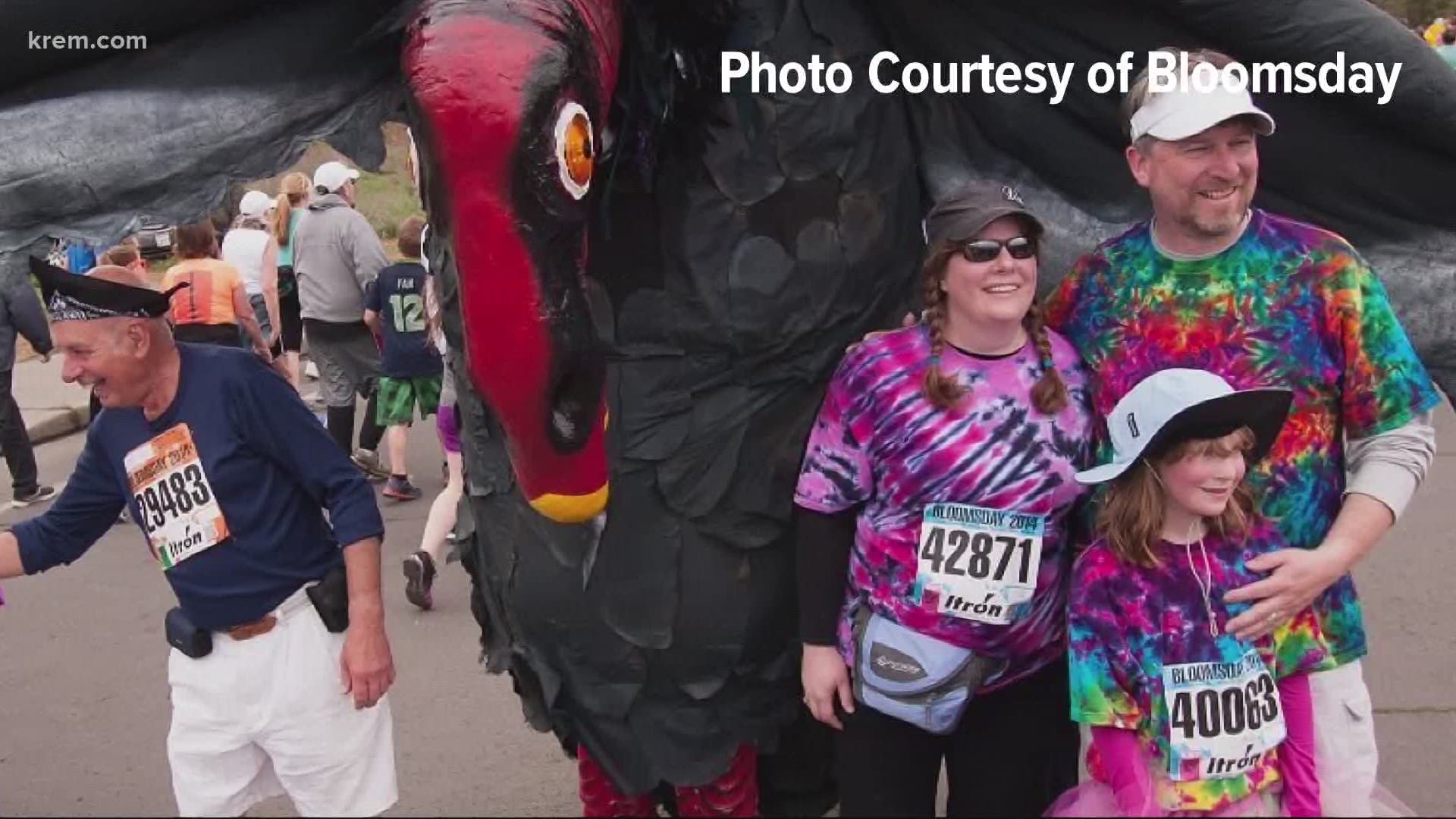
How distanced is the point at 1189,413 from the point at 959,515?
0.34 metres

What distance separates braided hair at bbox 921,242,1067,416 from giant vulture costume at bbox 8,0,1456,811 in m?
0.21

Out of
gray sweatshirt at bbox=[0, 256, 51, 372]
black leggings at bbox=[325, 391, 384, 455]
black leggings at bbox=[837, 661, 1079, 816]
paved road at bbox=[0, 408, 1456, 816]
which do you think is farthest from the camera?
black leggings at bbox=[325, 391, 384, 455]

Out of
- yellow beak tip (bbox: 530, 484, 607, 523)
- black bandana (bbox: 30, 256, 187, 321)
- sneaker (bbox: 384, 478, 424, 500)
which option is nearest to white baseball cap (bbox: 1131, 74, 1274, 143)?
yellow beak tip (bbox: 530, 484, 607, 523)

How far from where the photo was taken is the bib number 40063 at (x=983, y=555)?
189cm

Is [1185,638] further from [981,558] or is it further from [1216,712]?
[981,558]

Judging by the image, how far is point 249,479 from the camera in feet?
7.15

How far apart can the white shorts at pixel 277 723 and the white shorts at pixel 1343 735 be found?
4.75 feet

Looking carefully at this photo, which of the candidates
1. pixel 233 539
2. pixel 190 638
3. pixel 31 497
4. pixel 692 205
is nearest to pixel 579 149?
pixel 692 205

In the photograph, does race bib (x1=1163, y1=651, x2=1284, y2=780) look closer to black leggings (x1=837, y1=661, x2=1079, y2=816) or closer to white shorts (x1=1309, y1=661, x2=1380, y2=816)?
white shorts (x1=1309, y1=661, x2=1380, y2=816)

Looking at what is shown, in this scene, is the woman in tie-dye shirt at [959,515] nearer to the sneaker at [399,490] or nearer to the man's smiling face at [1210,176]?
the man's smiling face at [1210,176]

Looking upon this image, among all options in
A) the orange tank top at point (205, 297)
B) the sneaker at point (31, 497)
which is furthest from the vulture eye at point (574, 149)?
the sneaker at point (31, 497)

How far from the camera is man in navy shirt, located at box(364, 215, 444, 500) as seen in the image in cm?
588

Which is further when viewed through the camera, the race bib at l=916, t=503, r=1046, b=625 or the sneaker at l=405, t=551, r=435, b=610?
the sneaker at l=405, t=551, r=435, b=610

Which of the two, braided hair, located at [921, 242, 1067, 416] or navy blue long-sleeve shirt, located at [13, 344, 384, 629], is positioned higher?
braided hair, located at [921, 242, 1067, 416]
